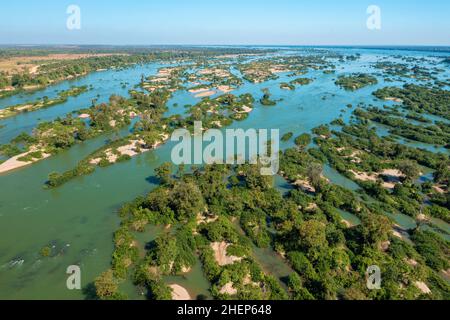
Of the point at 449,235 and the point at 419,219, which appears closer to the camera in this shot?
the point at 449,235

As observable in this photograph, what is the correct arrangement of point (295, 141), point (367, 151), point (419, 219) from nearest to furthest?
point (419, 219)
point (367, 151)
point (295, 141)

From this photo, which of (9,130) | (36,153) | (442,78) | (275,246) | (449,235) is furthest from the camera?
(442,78)

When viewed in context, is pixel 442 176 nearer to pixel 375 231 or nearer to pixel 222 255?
pixel 375 231

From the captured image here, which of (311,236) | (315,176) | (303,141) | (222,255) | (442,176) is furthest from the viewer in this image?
(303,141)

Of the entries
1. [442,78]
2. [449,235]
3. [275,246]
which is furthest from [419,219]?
[442,78]

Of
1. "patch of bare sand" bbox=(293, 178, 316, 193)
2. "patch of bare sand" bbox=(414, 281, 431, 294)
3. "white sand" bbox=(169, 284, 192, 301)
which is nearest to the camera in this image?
"white sand" bbox=(169, 284, 192, 301)

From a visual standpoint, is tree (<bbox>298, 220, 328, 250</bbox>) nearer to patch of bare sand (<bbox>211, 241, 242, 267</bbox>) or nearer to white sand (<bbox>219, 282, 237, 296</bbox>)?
patch of bare sand (<bbox>211, 241, 242, 267</bbox>)

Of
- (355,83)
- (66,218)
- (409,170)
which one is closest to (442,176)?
(409,170)

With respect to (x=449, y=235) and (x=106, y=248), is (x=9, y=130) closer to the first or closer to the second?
(x=106, y=248)

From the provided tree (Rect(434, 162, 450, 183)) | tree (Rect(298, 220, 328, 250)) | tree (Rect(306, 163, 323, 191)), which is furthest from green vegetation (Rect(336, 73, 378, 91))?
tree (Rect(298, 220, 328, 250))

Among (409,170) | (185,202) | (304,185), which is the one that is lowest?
(304,185)

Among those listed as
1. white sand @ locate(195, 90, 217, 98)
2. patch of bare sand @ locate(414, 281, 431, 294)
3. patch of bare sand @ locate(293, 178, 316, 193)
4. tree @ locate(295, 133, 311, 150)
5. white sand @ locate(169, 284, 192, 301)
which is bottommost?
white sand @ locate(169, 284, 192, 301)
